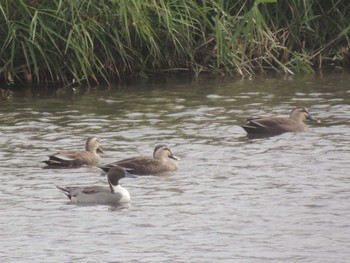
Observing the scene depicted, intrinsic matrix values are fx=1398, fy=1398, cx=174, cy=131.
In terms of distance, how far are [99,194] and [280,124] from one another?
4002 millimetres

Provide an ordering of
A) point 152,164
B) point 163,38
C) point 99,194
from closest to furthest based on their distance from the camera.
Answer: point 99,194
point 152,164
point 163,38

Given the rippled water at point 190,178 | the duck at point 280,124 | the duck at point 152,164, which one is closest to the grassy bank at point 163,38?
the rippled water at point 190,178

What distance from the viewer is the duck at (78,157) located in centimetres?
1430

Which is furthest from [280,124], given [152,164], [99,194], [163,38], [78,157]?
[99,194]

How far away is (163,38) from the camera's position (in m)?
19.3

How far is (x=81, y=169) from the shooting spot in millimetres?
14562

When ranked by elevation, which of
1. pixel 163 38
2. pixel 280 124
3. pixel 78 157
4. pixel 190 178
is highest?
pixel 163 38

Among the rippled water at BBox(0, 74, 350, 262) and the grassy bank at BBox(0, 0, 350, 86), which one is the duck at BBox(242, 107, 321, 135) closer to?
the rippled water at BBox(0, 74, 350, 262)

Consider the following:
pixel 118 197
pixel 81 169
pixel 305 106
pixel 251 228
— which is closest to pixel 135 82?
pixel 305 106

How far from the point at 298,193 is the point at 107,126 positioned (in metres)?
4.34

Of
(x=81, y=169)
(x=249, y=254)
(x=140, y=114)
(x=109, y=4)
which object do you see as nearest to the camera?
(x=249, y=254)

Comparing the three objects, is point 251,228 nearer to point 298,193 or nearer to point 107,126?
point 298,193

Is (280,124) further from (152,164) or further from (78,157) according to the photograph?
(78,157)

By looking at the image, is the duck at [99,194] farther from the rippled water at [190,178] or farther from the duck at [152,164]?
the duck at [152,164]
